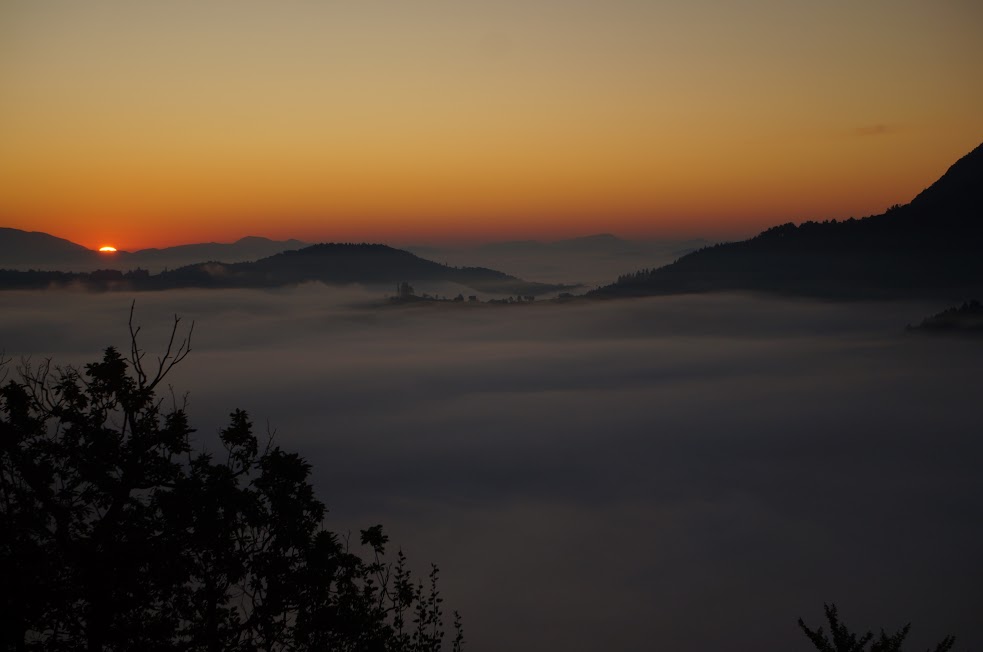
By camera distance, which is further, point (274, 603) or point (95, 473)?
point (274, 603)

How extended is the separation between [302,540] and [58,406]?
484 centimetres

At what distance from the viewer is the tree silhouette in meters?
12.2

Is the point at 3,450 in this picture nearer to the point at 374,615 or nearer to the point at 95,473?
the point at 95,473

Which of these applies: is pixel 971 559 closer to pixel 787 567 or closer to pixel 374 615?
pixel 787 567

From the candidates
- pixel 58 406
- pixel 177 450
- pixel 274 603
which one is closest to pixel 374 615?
pixel 274 603

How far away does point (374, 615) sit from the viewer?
16.3 metres

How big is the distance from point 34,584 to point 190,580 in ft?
7.85

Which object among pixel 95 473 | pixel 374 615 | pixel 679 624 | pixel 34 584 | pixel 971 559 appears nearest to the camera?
pixel 34 584

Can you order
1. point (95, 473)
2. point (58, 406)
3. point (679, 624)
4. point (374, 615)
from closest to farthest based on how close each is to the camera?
point (95, 473) < point (58, 406) < point (374, 615) < point (679, 624)

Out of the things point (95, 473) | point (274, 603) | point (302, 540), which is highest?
point (95, 473)

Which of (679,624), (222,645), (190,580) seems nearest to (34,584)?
(190,580)

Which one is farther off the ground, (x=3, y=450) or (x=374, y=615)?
(x=3, y=450)

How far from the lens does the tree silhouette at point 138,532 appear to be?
482 inches

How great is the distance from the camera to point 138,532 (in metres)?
12.8
